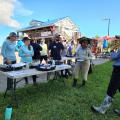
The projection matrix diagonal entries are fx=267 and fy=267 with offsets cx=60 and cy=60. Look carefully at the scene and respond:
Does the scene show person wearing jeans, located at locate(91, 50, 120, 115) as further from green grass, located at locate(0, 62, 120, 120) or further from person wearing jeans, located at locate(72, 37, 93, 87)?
person wearing jeans, located at locate(72, 37, 93, 87)

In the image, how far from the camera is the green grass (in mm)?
5945

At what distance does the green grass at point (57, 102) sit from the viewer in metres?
5.95

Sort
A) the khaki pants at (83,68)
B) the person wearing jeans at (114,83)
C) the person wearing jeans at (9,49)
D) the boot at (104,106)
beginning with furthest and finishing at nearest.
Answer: the khaki pants at (83,68)
the person wearing jeans at (9,49)
the boot at (104,106)
the person wearing jeans at (114,83)

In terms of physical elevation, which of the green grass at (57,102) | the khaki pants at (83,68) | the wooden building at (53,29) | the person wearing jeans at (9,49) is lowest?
the green grass at (57,102)

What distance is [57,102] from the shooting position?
6879 millimetres

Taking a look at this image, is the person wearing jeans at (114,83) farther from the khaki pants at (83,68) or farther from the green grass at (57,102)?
the khaki pants at (83,68)

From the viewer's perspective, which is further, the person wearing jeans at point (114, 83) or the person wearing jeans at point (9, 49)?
the person wearing jeans at point (9, 49)

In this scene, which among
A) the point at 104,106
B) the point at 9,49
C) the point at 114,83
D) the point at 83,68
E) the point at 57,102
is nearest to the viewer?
the point at 114,83

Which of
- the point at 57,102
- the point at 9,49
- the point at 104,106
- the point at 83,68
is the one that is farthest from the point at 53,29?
the point at 104,106

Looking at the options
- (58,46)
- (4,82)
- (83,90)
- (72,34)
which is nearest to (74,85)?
(83,90)

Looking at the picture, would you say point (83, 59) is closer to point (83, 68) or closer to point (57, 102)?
point (83, 68)

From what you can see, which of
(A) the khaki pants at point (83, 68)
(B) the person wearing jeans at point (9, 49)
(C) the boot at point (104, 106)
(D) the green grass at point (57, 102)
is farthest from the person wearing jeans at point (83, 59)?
(C) the boot at point (104, 106)

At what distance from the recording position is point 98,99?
748 cm

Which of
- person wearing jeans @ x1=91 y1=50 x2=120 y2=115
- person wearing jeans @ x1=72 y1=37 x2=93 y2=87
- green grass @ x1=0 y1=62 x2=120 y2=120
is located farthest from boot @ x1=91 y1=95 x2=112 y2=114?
person wearing jeans @ x1=72 y1=37 x2=93 y2=87
